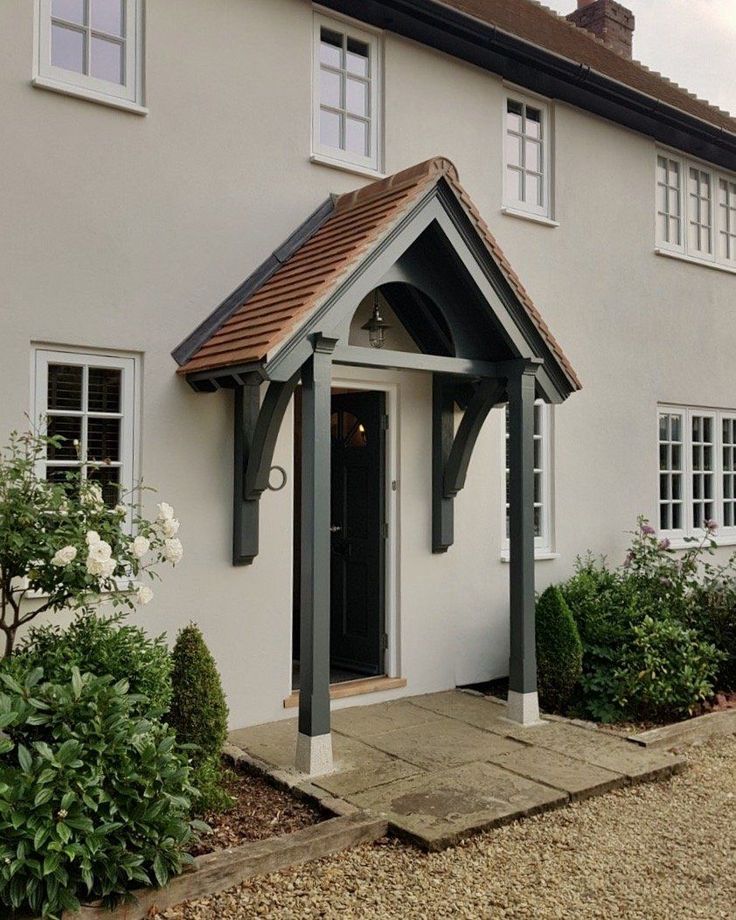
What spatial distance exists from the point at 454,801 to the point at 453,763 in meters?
0.75

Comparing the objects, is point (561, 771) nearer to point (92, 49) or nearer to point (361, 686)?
point (361, 686)

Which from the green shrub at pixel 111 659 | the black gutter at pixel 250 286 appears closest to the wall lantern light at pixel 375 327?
the black gutter at pixel 250 286

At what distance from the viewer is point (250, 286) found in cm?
706

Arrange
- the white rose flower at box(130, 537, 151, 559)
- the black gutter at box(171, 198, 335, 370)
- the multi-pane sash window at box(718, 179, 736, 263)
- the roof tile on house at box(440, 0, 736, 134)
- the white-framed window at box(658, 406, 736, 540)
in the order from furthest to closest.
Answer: the multi-pane sash window at box(718, 179, 736, 263) → the white-framed window at box(658, 406, 736, 540) → the roof tile on house at box(440, 0, 736, 134) → the black gutter at box(171, 198, 335, 370) → the white rose flower at box(130, 537, 151, 559)

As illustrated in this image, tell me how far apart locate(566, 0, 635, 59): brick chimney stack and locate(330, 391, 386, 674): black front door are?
822 centimetres

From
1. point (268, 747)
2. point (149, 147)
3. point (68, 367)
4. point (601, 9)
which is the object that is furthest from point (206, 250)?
point (601, 9)

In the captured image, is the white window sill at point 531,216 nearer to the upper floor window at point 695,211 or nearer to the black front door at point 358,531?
the upper floor window at point 695,211

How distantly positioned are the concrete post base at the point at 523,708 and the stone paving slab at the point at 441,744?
42 cm

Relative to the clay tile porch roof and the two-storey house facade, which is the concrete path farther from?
the clay tile porch roof

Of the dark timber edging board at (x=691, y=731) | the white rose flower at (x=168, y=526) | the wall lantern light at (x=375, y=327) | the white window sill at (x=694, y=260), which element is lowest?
the dark timber edging board at (x=691, y=731)

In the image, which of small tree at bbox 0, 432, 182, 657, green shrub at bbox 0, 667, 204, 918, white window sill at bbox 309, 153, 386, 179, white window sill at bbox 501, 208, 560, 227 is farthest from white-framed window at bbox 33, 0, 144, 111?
green shrub at bbox 0, 667, 204, 918

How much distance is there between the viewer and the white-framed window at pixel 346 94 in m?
7.69

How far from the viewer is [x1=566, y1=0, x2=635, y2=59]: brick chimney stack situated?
13.3m

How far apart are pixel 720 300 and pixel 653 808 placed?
7.70 meters
